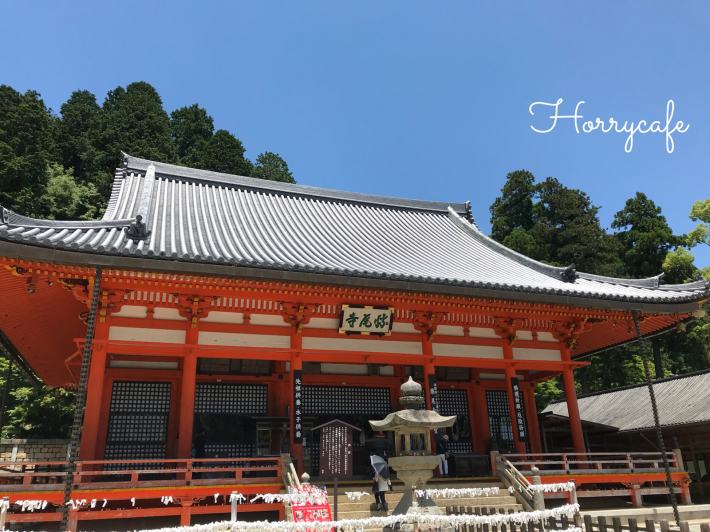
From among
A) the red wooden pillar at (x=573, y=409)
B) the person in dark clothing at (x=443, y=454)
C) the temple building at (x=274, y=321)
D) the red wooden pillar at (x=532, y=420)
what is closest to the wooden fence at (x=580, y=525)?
the person in dark clothing at (x=443, y=454)

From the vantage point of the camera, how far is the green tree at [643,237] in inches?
1521

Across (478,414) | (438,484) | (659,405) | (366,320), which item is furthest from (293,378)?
(659,405)

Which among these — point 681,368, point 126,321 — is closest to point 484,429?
point 126,321

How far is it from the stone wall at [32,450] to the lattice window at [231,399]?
10.7 m

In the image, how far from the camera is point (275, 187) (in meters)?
18.8

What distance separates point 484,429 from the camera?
582 inches

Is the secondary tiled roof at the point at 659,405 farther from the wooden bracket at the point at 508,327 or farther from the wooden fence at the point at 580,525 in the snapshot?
the wooden fence at the point at 580,525

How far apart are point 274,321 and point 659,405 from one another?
641 inches

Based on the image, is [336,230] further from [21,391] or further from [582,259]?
[582,259]

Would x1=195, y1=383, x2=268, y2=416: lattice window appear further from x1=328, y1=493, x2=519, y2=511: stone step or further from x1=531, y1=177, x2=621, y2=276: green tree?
x1=531, y1=177, x2=621, y2=276: green tree

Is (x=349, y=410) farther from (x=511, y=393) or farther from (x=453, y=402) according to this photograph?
(x=511, y=393)

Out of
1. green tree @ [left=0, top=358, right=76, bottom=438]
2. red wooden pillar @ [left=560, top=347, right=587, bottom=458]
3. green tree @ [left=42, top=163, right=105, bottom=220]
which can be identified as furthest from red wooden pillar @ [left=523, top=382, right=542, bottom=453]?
green tree @ [left=42, top=163, right=105, bottom=220]

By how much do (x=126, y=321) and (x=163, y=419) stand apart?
2.98 m

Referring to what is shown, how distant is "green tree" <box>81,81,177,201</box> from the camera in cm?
4144
